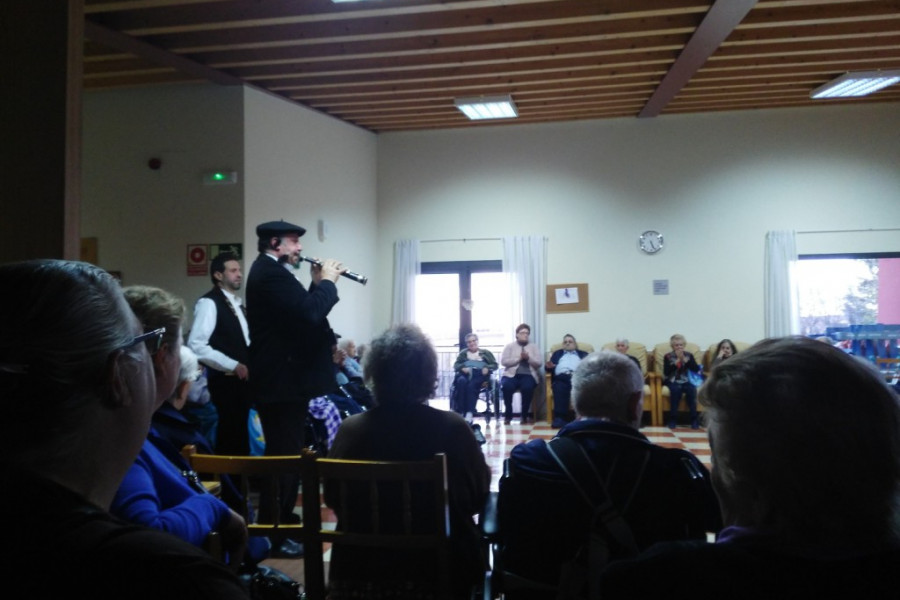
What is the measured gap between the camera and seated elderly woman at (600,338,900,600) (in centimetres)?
76

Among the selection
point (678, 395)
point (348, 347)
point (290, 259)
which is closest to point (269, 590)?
point (290, 259)

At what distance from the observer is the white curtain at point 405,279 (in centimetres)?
857

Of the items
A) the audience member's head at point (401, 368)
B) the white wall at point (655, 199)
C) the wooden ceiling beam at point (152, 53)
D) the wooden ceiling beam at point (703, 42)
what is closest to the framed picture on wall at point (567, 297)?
the white wall at point (655, 199)

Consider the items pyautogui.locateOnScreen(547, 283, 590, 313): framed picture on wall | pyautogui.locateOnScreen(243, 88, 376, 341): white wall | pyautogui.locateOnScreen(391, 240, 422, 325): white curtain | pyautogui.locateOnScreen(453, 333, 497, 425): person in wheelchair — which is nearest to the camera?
pyautogui.locateOnScreen(243, 88, 376, 341): white wall

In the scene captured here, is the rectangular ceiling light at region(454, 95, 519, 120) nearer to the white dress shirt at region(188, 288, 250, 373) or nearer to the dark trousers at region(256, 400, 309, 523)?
the white dress shirt at region(188, 288, 250, 373)

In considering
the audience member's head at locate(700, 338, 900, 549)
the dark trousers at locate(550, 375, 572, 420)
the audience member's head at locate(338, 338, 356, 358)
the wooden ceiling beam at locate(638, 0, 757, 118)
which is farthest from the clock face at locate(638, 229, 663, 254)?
the audience member's head at locate(700, 338, 900, 549)

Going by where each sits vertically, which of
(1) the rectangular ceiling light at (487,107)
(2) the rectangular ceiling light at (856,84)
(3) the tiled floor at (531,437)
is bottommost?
(3) the tiled floor at (531,437)

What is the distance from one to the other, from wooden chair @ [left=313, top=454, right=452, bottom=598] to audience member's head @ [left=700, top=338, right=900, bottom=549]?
834 millimetres

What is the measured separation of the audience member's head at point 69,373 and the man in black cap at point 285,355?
222 centimetres

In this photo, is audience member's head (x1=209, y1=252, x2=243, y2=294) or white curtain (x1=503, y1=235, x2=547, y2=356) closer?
audience member's head (x1=209, y1=252, x2=243, y2=294)

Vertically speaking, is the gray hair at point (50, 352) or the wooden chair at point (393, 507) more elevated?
the gray hair at point (50, 352)

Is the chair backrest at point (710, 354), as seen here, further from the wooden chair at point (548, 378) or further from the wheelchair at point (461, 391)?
the wheelchair at point (461, 391)

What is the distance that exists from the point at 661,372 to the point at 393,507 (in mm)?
6489

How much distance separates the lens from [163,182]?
5.97 m
